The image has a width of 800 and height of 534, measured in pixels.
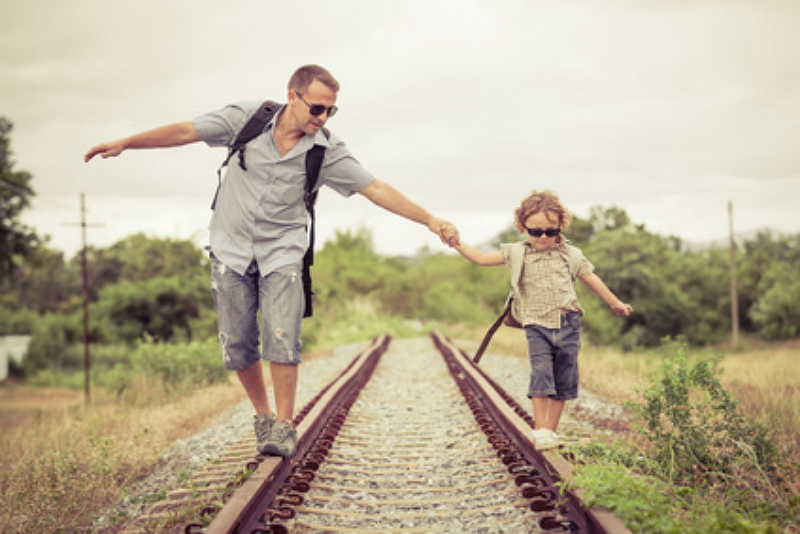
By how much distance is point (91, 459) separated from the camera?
15.1 ft

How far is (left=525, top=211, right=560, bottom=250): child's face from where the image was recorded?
3.98 metres

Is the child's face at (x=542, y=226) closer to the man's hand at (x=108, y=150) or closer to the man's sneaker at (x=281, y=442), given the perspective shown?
the man's sneaker at (x=281, y=442)

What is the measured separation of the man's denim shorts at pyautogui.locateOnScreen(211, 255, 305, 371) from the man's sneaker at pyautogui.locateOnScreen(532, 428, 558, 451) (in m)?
1.35

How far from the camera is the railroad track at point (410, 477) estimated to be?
10.1ft

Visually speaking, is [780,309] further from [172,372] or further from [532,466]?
[532,466]

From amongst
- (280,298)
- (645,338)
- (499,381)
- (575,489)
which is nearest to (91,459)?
(280,298)

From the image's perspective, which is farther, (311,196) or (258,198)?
(311,196)

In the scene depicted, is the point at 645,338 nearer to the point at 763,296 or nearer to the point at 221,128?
the point at 763,296

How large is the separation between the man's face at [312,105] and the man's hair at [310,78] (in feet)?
Result: 0.07

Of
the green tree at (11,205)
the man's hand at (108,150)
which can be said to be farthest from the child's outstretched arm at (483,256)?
the green tree at (11,205)

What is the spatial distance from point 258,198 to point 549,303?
1.69 metres

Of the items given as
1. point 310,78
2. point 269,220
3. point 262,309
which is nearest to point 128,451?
point 262,309

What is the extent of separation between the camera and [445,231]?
14.4ft

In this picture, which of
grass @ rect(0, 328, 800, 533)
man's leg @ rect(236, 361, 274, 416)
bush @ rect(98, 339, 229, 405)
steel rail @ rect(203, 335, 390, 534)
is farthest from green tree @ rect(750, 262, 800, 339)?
man's leg @ rect(236, 361, 274, 416)
